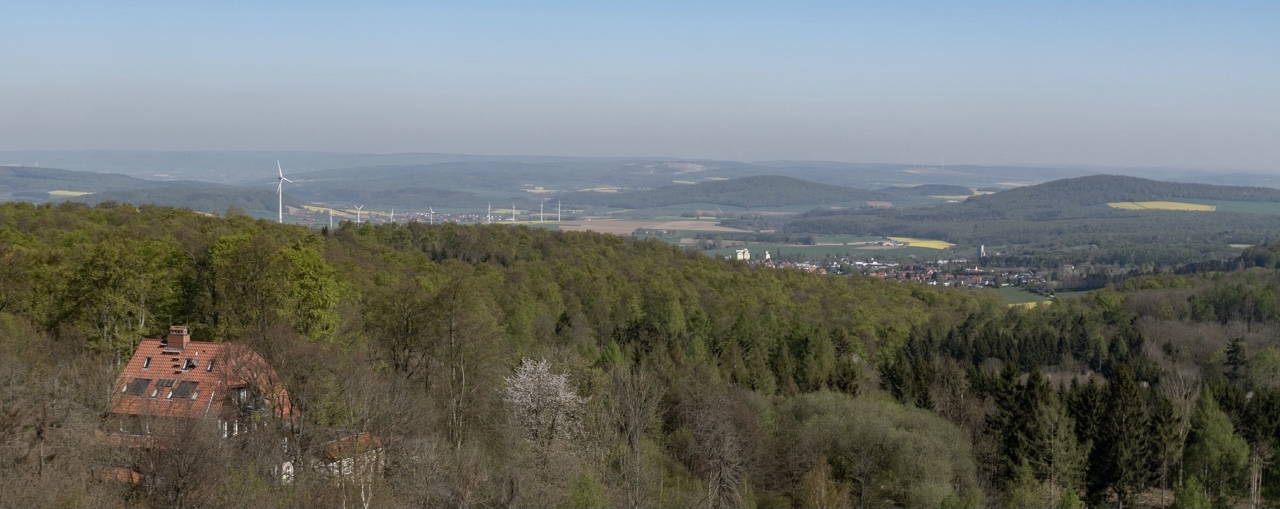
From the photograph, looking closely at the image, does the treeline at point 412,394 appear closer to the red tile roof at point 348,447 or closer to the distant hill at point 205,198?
the red tile roof at point 348,447

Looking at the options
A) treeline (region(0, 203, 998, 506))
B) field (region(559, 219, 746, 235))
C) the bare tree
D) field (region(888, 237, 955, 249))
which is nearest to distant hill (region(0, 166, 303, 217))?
field (region(559, 219, 746, 235))

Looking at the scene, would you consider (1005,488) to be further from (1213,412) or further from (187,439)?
(187,439)

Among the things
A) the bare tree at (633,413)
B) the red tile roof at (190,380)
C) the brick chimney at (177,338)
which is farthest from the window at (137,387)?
the bare tree at (633,413)

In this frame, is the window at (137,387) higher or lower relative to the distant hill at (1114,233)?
higher

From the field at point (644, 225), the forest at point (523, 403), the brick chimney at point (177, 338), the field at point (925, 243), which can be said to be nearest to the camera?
the forest at point (523, 403)

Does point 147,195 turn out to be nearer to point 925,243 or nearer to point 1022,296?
point 925,243

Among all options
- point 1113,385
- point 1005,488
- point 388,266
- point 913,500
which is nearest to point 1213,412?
point 1113,385

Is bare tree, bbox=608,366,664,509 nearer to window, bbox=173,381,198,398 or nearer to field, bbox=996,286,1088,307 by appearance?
window, bbox=173,381,198,398
